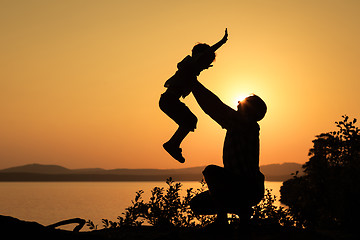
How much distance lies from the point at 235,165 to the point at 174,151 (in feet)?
4.15

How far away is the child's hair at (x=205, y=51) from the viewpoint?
7109mm

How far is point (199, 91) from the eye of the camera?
6938mm

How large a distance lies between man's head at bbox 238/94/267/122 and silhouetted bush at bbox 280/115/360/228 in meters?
3.33

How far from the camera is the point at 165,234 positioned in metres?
6.84

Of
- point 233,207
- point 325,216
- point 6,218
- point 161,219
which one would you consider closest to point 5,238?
point 6,218

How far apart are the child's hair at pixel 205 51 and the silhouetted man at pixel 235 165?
437mm

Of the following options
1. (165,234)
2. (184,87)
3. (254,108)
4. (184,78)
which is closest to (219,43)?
(184,78)

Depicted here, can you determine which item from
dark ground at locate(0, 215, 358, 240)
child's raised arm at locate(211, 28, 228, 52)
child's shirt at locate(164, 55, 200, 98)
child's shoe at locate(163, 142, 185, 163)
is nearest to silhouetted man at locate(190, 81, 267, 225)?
child's shirt at locate(164, 55, 200, 98)

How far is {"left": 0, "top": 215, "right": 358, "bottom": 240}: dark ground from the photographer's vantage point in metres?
4.62

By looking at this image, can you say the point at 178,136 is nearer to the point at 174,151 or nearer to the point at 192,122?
the point at 174,151

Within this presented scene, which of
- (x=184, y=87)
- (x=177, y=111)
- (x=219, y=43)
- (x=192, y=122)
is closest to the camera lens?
(x=219, y=43)

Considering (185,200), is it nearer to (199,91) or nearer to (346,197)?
(346,197)

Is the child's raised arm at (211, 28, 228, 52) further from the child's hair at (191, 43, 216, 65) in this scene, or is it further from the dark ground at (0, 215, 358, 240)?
the dark ground at (0, 215, 358, 240)

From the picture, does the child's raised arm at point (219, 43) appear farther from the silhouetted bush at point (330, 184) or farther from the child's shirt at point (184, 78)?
the silhouetted bush at point (330, 184)
